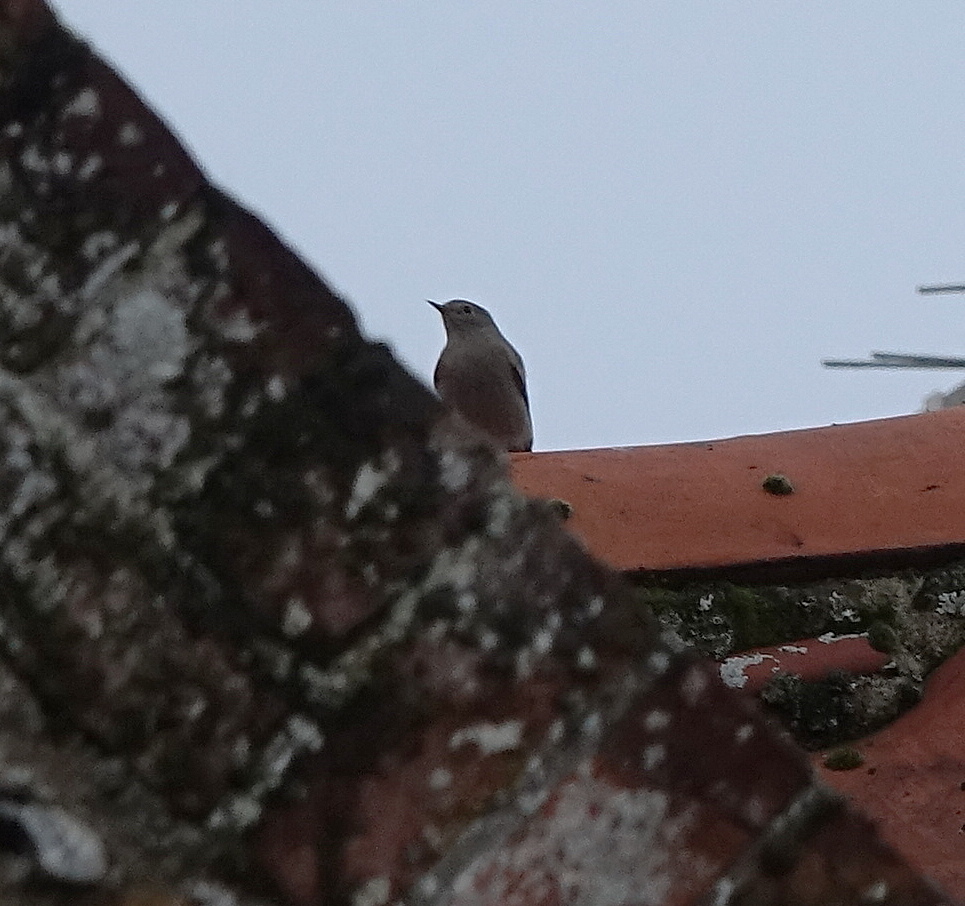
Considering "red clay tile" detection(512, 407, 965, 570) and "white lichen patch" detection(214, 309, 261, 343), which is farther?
"red clay tile" detection(512, 407, 965, 570)

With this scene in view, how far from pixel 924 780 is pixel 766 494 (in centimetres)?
70

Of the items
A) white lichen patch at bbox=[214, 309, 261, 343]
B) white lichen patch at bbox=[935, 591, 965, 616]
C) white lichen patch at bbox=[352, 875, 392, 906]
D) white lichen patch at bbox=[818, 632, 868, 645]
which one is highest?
white lichen patch at bbox=[935, 591, 965, 616]

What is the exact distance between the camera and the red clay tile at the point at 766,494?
2.35 meters

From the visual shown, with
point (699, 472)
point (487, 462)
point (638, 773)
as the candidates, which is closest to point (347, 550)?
point (487, 462)

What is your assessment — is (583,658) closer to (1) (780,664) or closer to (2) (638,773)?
(2) (638,773)

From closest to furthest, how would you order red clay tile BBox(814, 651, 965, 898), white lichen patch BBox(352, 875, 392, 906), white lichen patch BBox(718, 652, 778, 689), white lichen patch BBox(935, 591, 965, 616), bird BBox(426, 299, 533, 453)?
white lichen patch BBox(352, 875, 392, 906) → red clay tile BBox(814, 651, 965, 898) → white lichen patch BBox(718, 652, 778, 689) → white lichen patch BBox(935, 591, 965, 616) → bird BBox(426, 299, 533, 453)

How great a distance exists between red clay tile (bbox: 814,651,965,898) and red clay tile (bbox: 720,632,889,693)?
0.09m

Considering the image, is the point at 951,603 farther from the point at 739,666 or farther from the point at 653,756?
the point at 653,756

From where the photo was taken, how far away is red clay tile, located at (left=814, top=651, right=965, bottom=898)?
1737 millimetres

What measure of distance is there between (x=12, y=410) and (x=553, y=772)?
1.13ft

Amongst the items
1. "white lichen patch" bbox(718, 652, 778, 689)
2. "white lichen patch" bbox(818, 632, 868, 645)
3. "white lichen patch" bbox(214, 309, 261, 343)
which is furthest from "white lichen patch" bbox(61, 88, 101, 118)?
"white lichen patch" bbox(818, 632, 868, 645)

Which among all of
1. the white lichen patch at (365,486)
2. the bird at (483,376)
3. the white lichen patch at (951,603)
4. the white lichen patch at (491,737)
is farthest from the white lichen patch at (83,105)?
the bird at (483,376)

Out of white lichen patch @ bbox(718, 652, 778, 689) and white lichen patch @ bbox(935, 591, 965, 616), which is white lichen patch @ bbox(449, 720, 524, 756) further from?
white lichen patch @ bbox(935, 591, 965, 616)

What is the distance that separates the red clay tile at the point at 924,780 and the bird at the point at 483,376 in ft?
12.4
